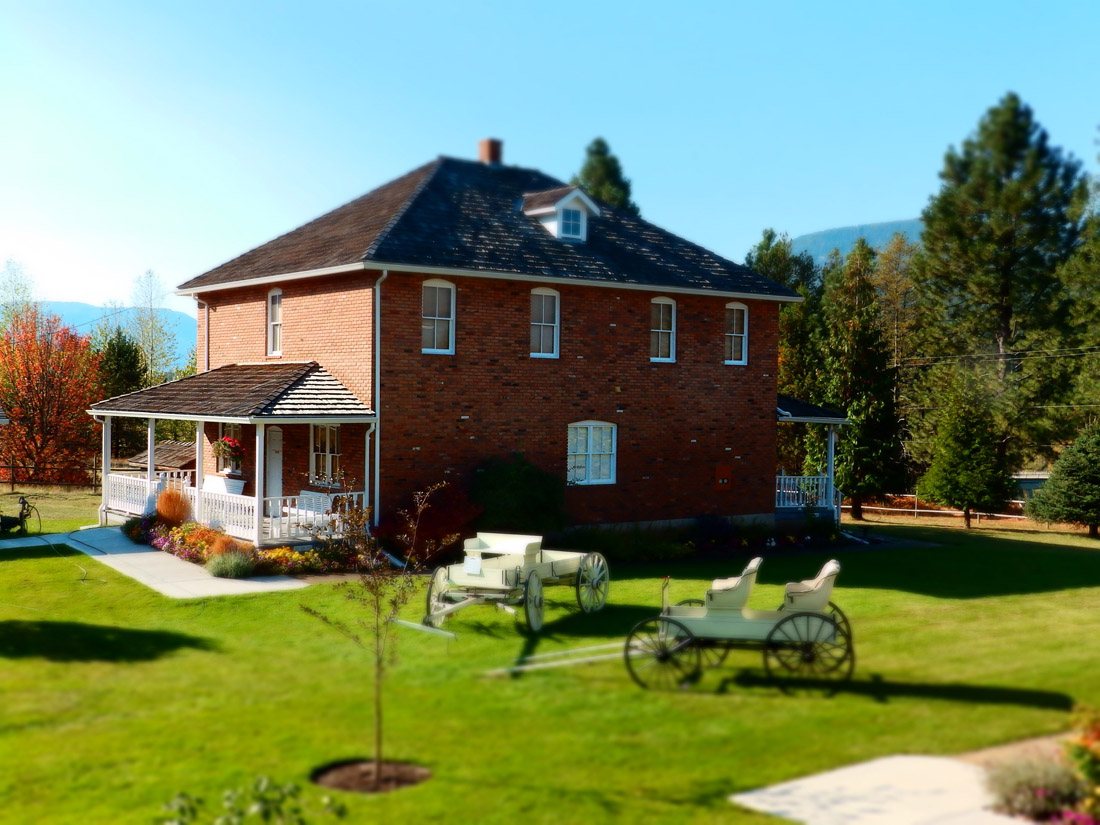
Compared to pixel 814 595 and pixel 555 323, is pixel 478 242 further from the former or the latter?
pixel 814 595

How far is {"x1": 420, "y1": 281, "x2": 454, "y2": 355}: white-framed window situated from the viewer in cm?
2161

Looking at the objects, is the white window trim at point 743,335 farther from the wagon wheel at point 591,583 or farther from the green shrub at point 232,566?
the green shrub at point 232,566

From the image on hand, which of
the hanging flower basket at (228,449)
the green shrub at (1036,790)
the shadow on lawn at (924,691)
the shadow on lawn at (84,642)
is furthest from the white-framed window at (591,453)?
the green shrub at (1036,790)

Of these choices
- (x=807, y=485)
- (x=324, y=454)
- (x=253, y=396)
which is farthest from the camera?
(x=807, y=485)

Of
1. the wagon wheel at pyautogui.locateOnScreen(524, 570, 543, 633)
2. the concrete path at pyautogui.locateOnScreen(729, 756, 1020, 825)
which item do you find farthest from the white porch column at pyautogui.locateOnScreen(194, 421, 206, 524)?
the concrete path at pyautogui.locateOnScreen(729, 756, 1020, 825)

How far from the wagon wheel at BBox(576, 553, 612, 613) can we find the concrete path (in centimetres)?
694

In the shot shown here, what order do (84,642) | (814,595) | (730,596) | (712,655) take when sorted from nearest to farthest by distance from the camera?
(730,596), (814,595), (712,655), (84,642)

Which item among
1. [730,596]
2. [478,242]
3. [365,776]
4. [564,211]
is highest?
[564,211]

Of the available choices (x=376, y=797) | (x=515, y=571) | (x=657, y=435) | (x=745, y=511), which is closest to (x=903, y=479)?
(x=745, y=511)

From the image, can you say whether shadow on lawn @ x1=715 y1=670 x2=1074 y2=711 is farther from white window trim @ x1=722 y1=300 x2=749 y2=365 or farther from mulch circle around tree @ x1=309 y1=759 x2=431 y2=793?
white window trim @ x1=722 y1=300 x2=749 y2=365

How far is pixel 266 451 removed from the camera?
81.6 ft

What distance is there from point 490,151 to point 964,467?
19023 mm

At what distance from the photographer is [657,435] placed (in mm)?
24844

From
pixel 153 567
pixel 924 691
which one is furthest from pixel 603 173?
pixel 924 691
